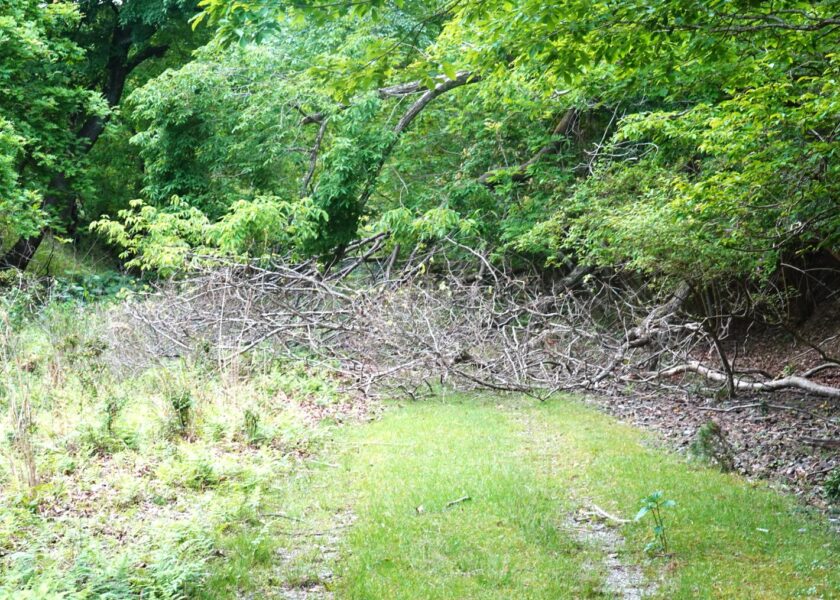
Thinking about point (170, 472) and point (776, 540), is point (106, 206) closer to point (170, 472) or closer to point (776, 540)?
point (170, 472)

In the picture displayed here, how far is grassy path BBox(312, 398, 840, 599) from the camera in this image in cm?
521

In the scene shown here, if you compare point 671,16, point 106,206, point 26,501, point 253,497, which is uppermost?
point 671,16

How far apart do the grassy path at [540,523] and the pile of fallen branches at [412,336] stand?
3091 millimetres

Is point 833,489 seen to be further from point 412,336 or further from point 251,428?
point 412,336

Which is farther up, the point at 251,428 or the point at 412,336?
the point at 251,428

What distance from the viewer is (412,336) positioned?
13000 millimetres

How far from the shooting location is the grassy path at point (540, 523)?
5207mm

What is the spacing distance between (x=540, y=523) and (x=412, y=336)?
6.78 metres

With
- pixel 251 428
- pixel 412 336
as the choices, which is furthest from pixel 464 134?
pixel 251 428

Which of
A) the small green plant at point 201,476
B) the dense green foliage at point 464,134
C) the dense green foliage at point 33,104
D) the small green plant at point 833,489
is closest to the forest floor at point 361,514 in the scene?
the small green plant at point 201,476

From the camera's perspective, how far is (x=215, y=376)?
1156 cm

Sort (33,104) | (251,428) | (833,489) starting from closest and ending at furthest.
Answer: (833,489) < (251,428) < (33,104)

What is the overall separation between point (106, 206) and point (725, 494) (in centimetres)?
2407

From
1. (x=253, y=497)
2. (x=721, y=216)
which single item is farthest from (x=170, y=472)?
(x=721, y=216)
